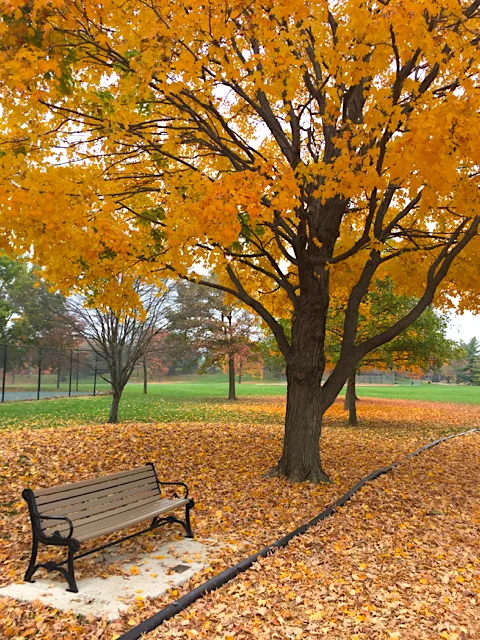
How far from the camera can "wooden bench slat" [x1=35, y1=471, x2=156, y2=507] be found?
3.79m

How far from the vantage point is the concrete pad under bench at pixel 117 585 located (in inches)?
131

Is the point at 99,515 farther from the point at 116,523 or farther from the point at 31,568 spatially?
Result: the point at 31,568

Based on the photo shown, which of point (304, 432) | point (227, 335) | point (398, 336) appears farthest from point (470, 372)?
Answer: point (304, 432)

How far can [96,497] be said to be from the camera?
4199 millimetres

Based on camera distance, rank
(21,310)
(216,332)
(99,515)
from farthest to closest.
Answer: (21,310) → (216,332) → (99,515)

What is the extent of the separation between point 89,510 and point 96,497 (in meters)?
0.14

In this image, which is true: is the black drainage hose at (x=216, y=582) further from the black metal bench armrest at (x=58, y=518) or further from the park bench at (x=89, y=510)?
the black metal bench armrest at (x=58, y=518)

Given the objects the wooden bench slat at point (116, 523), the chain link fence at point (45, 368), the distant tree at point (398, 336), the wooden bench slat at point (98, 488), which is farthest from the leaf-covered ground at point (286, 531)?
the chain link fence at point (45, 368)

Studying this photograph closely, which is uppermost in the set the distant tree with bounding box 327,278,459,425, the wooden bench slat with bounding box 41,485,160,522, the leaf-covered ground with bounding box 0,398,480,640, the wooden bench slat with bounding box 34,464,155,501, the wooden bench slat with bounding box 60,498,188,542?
the distant tree with bounding box 327,278,459,425

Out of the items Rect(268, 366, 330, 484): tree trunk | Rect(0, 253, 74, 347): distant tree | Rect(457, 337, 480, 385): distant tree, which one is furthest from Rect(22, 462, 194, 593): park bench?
Rect(457, 337, 480, 385): distant tree

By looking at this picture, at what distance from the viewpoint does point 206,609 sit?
3.31 m

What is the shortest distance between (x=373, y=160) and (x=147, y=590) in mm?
4772

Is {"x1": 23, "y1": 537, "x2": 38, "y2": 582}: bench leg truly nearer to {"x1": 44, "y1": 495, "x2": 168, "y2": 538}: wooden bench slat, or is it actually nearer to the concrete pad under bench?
the concrete pad under bench

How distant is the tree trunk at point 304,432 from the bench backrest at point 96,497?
7.93 ft
